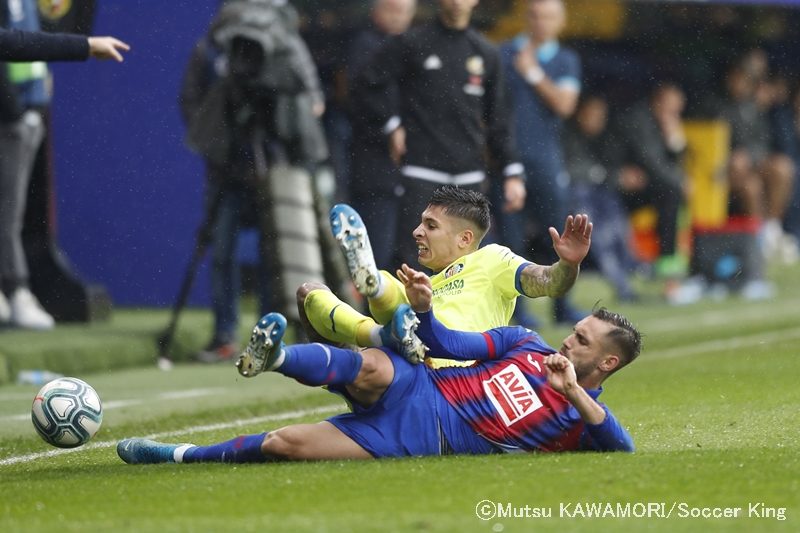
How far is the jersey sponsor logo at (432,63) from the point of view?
11383 mm

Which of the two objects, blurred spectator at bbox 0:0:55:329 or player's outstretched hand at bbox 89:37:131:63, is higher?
player's outstretched hand at bbox 89:37:131:63

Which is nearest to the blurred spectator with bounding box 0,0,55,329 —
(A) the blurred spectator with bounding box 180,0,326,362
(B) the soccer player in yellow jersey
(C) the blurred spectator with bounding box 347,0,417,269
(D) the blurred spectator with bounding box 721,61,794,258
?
(A) the blurred spectator with bounding box 180,0,326,362

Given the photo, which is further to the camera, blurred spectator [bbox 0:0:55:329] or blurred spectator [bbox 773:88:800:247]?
blurred spectator [bbox 773:88:800:247]

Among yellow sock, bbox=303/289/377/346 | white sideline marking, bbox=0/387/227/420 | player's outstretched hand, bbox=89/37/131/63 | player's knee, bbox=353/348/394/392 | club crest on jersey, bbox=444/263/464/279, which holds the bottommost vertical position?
white sideline marking, bbox=0/387/227/420

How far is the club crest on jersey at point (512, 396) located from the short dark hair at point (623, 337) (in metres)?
0.40

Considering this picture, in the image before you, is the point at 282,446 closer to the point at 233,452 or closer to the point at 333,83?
the point at 233,452

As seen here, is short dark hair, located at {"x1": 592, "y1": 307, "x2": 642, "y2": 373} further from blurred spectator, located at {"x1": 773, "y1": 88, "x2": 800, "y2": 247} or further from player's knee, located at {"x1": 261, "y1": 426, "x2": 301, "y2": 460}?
blurred spectator, located at {"x1": 773, "y1": 88, "x2": 800, "y2": 247}

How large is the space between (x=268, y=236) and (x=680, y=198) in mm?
7917

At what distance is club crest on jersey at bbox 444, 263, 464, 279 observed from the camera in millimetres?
7039

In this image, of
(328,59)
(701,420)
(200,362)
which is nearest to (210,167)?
(200,362)

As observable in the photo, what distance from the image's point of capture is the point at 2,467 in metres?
6.94

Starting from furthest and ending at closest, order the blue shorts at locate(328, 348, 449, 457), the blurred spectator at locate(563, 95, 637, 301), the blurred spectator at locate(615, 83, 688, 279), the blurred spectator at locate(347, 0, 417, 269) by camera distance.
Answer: the blurred spectator at locate(615, 83, 688, 279) < the blurred spectator at locate(563, 95, 637, 301) < the blurred spectator at locate(347, 0, 417, 269) < the blue shorts at locate(328, 348, 449, 457)

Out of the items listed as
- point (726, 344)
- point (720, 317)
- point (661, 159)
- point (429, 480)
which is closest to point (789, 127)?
point (661, 159)

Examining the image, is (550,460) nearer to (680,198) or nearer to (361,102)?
(361,102)
